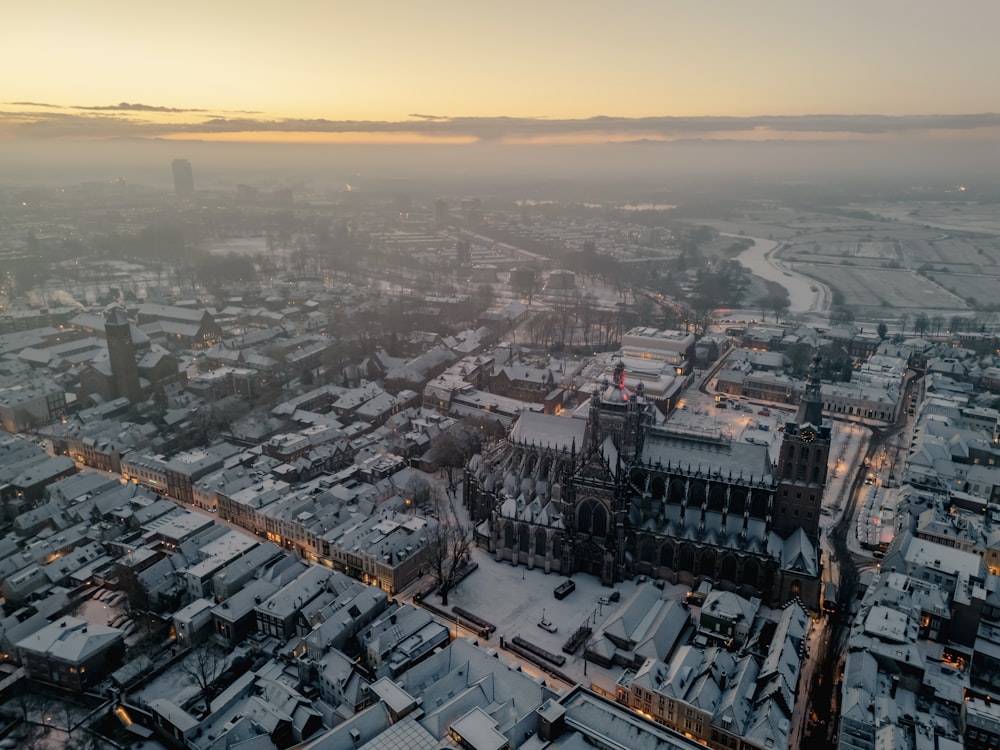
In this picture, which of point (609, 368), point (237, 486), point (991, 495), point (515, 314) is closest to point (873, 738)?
point (991, 495)

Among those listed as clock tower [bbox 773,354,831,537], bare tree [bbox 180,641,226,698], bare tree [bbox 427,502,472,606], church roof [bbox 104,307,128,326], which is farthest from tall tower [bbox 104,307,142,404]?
clock tower [bbox 773,354,831,537]

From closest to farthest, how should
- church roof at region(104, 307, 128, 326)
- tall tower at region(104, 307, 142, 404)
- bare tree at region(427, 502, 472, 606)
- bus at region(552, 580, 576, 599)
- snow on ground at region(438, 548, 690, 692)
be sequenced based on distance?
snow on ground at region(438, 548, 690, 692) → bus at region(552, 580, 576, 599) → bare tree at region(427, 502, 472, 606) → church roof at region(104, 307, 128, 326) → tall tower at region(104, 307, 142, 404)

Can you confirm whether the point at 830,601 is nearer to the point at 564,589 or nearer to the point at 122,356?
the point at 564,589

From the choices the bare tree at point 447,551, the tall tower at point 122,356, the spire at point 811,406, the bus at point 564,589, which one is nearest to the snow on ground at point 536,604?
the bus at point 564,589

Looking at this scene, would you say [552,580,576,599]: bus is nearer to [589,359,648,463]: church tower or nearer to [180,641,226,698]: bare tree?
[589,359,648,463]: church tower

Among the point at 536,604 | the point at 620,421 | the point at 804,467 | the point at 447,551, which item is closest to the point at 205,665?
the point at 447,551

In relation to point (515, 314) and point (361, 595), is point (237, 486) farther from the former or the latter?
point (515, 314)
